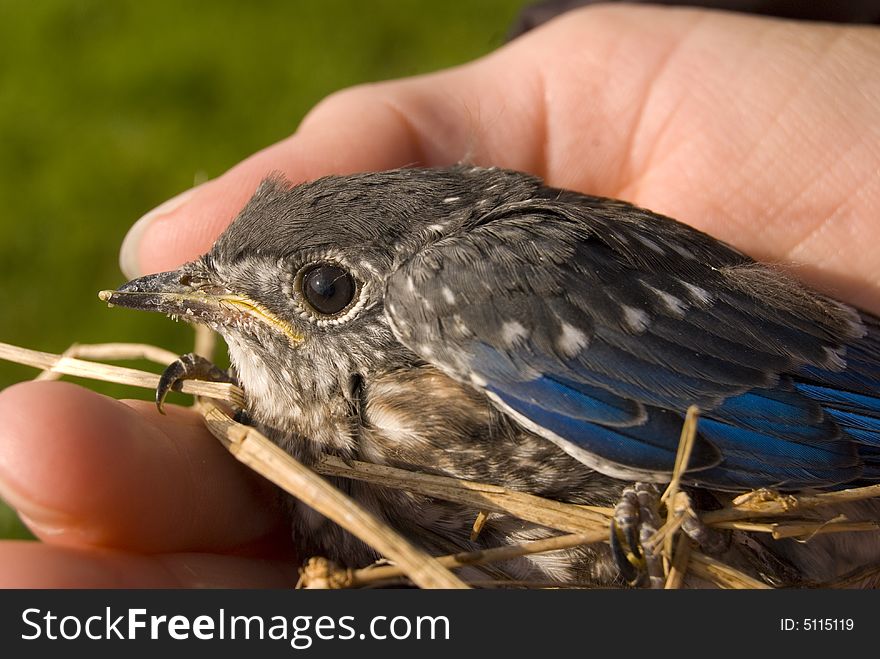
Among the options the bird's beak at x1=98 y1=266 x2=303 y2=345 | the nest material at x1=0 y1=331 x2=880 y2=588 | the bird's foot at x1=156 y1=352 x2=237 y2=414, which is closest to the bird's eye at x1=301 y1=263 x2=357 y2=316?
the bird's beak at x1=98 y1=266 x2=303 y2=345

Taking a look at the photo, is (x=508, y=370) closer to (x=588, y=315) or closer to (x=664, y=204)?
(x=588, y=315)

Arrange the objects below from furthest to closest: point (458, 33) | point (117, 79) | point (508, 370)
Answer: point (458, 33)
point (117, 79)
point (508, 370)

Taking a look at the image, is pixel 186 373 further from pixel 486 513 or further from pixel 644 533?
pixel 644 533

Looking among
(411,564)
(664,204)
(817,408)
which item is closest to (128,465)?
(411,564)

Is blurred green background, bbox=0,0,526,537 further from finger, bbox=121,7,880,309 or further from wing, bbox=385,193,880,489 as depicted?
wing, bbox=385,193,880,489

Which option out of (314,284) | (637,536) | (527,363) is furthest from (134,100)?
(637,536)

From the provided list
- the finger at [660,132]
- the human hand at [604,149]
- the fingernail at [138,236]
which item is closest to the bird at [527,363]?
the human hand at [604,149]
